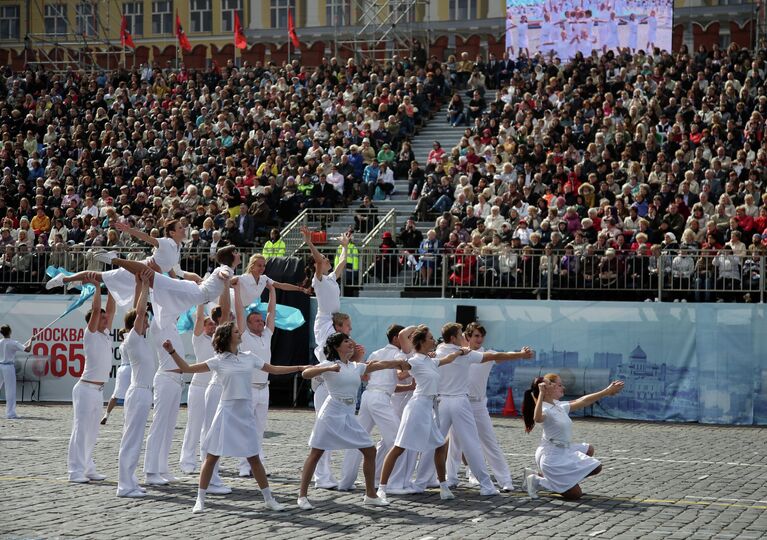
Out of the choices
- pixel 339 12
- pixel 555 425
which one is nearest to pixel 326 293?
pixel 555 425

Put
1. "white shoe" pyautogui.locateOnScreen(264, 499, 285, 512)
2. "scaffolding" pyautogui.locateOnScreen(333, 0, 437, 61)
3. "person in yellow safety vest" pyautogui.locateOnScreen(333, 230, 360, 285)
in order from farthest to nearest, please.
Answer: "scaffolding" pyautogui.locateOnScreen(333, 0, 437, 61)
"person in yellow safety vest" pyautogui.locateOnScreen(333, 230, 360, 285)
"white shoe" pyautogui.locateOnScreen(264, 499, 285, 512)

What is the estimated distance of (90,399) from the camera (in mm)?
14469

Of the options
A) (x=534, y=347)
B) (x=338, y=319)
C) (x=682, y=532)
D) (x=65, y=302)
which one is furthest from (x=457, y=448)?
(x=65, y=302)

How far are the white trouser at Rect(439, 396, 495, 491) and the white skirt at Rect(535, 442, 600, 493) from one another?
2.11ft

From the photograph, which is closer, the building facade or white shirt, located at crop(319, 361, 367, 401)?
white shirt, located at crop(319, 361, 367, 401)

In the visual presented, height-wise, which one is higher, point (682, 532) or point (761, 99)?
point (761, 99)

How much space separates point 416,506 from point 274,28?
41.9 meters

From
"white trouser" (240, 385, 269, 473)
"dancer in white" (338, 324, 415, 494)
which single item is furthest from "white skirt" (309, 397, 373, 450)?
"white trouser" (240, 385, 269, 473)

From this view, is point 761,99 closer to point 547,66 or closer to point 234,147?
point 547,66

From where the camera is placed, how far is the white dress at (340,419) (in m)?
12.5

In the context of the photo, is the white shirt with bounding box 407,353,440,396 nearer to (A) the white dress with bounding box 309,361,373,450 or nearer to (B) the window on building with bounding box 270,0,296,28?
(A) the white dress with bounding box 309,361,373,450

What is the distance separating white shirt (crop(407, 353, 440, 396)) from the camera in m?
13.3

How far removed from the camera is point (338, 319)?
1408 cm

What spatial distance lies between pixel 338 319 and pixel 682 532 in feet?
15.5
